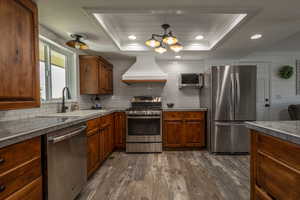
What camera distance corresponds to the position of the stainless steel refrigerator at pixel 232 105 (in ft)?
10.1

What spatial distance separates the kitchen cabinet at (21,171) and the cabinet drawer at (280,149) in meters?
1.84

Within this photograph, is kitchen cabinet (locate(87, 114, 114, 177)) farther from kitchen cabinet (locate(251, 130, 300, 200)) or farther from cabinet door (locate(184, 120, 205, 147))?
kitchen cabinet (locate(251, 130, 300, 200))

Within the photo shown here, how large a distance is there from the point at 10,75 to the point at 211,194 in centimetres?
243

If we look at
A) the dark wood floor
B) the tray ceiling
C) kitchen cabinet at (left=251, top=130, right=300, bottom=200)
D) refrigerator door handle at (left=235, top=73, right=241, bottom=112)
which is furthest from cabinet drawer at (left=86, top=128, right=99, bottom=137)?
refrigerator door handle at (left=235, top=73, right=241, bottom=112)

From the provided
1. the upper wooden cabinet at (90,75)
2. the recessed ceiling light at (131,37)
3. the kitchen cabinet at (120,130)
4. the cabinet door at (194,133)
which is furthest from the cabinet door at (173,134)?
the recessed ceiling light at (131,37)

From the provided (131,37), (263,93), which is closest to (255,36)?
(131,37)

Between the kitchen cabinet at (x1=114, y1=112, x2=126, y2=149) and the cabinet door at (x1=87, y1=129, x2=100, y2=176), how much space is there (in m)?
0.94

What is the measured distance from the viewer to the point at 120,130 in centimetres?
337

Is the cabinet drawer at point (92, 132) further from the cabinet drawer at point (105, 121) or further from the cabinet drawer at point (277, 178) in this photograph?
the cabinet drawer at point (277, 178)

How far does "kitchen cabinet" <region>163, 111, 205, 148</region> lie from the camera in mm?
3365

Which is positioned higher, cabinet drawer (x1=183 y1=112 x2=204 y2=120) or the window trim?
the window trim

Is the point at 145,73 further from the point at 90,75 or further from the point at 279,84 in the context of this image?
the point at 279,84

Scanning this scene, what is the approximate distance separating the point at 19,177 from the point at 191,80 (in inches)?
142

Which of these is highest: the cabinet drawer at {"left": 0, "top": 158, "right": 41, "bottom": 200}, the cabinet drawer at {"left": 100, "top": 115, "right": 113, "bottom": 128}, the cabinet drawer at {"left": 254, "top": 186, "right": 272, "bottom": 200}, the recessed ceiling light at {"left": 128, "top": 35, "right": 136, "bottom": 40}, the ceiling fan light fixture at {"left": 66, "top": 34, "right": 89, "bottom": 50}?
the recessed ceiling light at {"left": 128, "top": 35, "right": 136, "bottom": 40}
